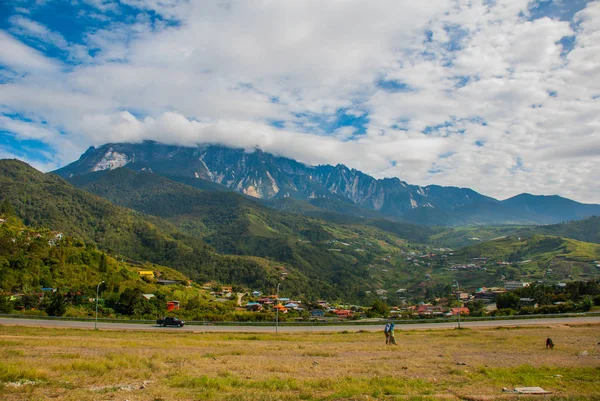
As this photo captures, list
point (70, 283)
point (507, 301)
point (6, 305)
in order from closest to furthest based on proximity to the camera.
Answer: point (6, 305) < point (70, 283) < point (507, 301)

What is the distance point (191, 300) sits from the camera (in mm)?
93688

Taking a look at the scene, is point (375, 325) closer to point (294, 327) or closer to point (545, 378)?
point (294, 327)

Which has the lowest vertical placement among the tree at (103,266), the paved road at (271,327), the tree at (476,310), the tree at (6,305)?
the tree at (476,310)

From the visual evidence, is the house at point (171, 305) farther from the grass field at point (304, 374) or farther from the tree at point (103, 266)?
the grass field at point (304, 374)

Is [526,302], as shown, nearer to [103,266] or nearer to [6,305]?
[6,305]

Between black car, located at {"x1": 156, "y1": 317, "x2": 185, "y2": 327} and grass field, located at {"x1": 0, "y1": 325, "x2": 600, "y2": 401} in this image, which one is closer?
grass field, located at {"x1": 0, "y1": 325, "x2": 600, "y2": 401}

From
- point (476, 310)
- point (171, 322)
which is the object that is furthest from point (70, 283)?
point (476, 310)

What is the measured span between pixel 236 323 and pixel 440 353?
124 ft

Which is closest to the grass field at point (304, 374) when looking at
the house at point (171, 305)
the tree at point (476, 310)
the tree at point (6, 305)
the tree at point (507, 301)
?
the tree at point (6, 305)

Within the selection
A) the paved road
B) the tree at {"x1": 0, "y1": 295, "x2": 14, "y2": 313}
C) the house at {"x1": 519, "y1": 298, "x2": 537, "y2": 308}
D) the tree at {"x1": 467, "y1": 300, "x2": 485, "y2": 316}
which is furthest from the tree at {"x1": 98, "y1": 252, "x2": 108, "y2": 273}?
the house at {"x1": 519, "y1": 298, "x2": 537, "y2": 308}

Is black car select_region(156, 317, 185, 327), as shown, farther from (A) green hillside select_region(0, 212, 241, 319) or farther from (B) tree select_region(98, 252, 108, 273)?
(B) tree select_region(98, 252, 108, 273)

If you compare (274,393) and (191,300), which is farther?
(191,300)

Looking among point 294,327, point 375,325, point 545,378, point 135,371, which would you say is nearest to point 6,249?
point 294,327

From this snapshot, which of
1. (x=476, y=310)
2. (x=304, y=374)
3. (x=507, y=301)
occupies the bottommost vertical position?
(x=476, y=310)
